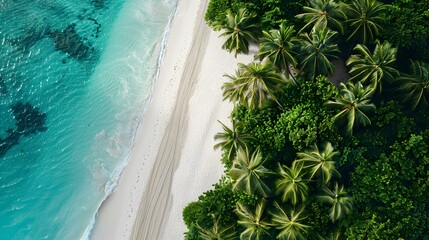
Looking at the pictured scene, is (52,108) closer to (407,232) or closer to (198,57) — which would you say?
(198,57)

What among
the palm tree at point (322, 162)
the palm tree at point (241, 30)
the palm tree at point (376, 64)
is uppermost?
the palm tree at point (241, 30)

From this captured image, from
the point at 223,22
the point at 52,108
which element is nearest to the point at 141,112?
the point at 52,108

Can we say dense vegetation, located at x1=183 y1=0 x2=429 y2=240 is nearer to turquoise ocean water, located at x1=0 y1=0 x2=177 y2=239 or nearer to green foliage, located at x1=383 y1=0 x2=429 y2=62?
green foliage, located at x1=383 y1=0 x2=429 y2=62

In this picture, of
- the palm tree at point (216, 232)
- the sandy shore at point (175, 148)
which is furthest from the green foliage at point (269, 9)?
the palm tree at point (216, 232)

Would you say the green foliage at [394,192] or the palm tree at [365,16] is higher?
the palm tree at [365,16]

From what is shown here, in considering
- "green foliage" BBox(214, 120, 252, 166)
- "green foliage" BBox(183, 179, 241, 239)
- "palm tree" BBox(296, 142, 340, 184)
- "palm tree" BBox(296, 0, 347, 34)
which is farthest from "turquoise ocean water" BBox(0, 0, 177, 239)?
"palm tree" BBox(296, 142, 340, 184)

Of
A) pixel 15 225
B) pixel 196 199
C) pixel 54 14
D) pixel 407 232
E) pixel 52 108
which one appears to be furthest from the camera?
pixel 54 14

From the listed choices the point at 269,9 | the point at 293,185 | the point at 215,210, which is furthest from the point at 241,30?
the point at 215,210

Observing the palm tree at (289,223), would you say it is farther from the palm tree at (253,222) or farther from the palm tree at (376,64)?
the palm tree at (376,64)
